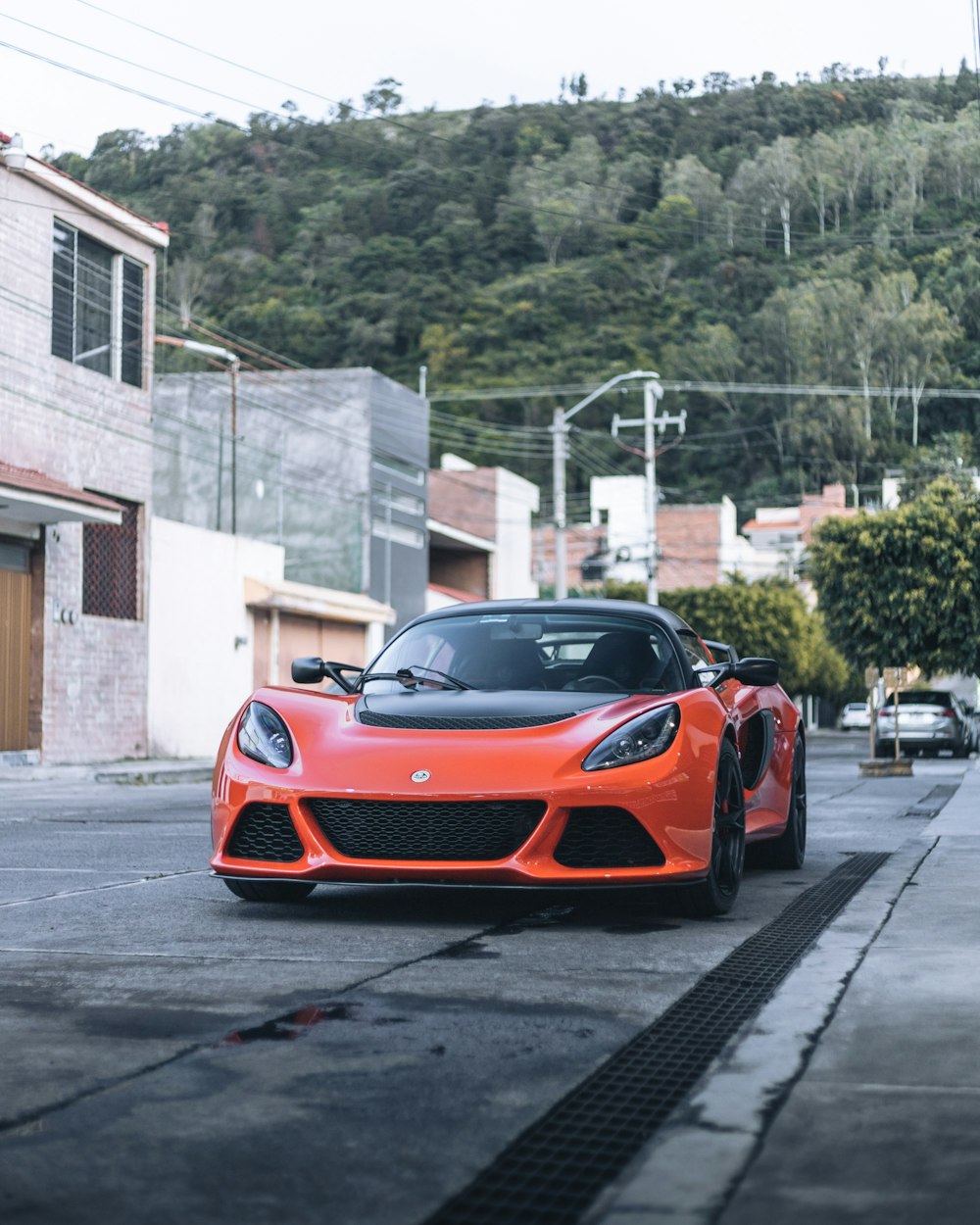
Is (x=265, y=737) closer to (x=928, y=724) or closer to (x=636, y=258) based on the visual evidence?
(x=928, y=724)

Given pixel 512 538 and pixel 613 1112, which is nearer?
pixel 613 1112

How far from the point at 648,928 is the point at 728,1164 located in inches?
133

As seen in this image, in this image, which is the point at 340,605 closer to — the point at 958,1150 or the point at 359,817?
the point at 359,817

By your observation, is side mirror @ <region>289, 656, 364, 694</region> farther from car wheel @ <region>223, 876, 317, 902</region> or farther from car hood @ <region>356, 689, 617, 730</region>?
car wheel @ <region>223, 876, 317, 902</region>

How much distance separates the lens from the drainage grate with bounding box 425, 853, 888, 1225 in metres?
3.12

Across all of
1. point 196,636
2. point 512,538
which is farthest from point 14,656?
point 512,538

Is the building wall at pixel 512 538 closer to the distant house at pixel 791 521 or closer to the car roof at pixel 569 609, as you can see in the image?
the distant house at pixel 791 521


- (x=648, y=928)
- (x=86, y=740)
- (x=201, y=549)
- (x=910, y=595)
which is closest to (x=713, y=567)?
(x=910, y=595)

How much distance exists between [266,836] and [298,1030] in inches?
86.9

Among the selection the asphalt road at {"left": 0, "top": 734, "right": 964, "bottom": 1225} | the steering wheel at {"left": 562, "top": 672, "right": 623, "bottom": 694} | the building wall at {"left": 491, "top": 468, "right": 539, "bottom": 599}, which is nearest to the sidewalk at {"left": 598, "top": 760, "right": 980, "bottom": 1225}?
the asphalt road at {"left": 0, "top": 734, "right": 964, "bottom": 1225}

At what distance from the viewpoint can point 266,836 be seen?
6680 mm

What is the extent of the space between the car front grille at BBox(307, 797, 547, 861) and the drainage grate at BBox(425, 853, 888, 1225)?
96 centimetres

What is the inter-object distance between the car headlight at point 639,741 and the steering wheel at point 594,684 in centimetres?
67

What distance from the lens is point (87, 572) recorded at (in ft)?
88.5
